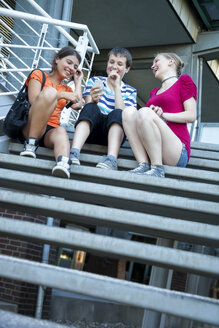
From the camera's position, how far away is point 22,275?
171 cm

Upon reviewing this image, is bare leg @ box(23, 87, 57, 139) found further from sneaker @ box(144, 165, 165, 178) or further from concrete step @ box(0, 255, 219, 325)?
concrete step @ box(0, 255, 219, 325)

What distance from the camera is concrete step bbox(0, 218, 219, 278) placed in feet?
6.12

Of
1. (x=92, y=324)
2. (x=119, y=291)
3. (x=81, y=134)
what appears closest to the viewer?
(x=119, y=291)

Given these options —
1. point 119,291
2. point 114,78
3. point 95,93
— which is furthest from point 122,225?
point 114,78

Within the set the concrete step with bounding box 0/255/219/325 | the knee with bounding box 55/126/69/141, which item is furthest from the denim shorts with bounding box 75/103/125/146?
the concrete step with bounding box 0/255/219/325

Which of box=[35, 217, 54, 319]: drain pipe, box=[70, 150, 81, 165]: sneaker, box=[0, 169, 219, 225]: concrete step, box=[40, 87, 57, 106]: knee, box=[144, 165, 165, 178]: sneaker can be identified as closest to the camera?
box=[0, 169, 219, 225]: concrete step

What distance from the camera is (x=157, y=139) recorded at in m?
3.04

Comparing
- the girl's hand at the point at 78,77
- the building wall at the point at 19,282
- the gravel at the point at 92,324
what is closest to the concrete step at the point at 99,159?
the girl's hand at the point at 78,77

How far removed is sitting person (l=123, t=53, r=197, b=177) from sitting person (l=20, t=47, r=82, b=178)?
1.66 feet

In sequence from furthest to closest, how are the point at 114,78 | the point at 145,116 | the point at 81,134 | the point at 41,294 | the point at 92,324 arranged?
1. the point at 92,324
2. the point at 41,294
3. the point at 114,78
4. the point at 81,134
5. the point at 145,116

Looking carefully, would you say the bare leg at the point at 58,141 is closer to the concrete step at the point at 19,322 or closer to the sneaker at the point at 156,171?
the sneaker at the point at 156,171

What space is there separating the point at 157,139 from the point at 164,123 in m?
0.15

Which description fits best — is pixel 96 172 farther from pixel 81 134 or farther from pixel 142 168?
pixel 81 134

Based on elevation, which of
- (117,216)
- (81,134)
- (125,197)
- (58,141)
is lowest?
(117,216)
